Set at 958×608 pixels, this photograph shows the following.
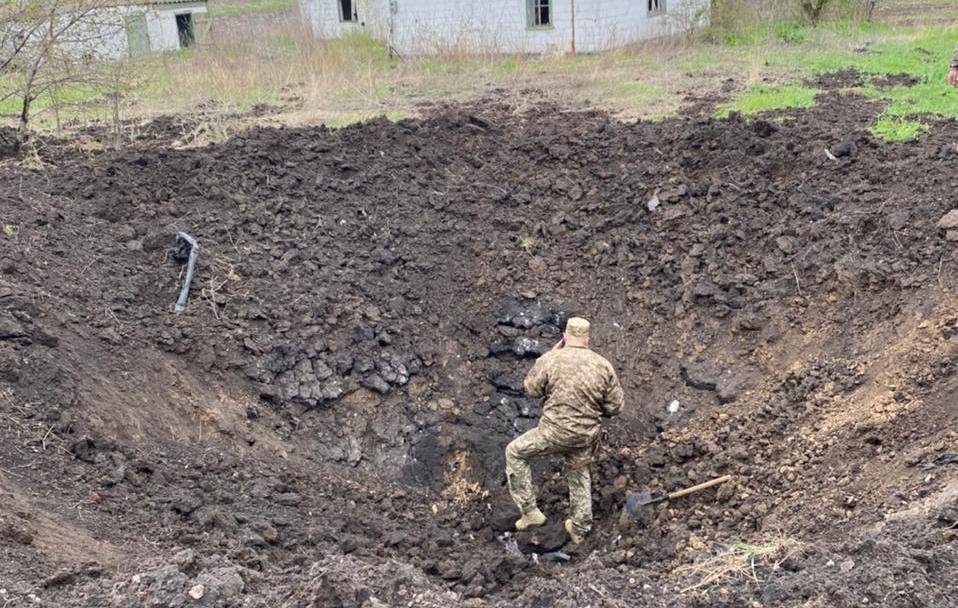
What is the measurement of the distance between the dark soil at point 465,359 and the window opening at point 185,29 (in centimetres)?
2051

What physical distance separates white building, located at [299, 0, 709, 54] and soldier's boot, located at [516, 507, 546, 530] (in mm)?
14311

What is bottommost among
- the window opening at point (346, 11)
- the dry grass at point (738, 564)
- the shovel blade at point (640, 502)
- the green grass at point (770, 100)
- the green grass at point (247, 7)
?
the shovel blade at point (640, 502)

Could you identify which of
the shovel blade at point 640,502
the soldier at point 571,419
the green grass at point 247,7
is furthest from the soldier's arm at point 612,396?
the green grass at point 247,7

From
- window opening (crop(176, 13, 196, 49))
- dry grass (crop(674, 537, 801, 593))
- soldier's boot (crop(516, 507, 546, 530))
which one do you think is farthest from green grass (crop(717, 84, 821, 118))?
window opening (crop(176, 13, 196, 49))

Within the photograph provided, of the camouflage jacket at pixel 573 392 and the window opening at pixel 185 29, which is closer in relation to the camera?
the camouflage jacket at pixel 573 392

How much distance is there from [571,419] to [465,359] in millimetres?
2300

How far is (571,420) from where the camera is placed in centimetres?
626

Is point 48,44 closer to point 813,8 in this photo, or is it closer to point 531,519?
point 531,519

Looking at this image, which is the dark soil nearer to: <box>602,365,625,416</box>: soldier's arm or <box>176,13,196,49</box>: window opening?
<box>602,365,625,416</box>: soldier's arm

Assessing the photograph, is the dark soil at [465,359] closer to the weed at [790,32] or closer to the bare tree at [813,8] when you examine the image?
the weed at [790,32]

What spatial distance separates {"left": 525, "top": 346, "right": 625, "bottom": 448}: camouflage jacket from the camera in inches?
246

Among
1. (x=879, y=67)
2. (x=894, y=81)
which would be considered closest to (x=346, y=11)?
(x=879, y=67)

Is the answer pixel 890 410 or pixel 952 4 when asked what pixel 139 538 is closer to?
pixel 890 410

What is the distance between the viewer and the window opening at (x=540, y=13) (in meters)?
19.9
